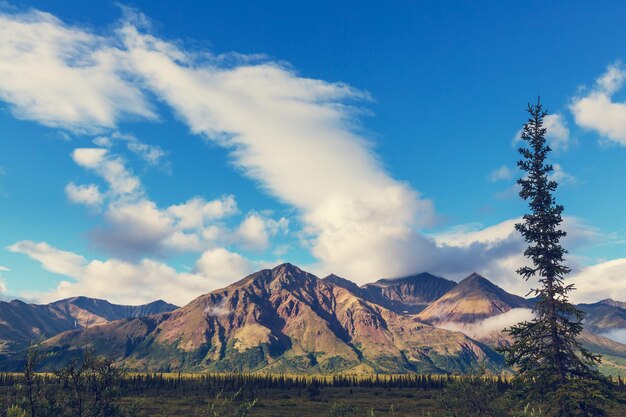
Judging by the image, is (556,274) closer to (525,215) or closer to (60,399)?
(525,215)

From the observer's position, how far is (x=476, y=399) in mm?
47938

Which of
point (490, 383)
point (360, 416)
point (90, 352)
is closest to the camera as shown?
point (90, 352)

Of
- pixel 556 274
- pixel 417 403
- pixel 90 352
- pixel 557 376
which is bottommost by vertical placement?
pixel 417 403

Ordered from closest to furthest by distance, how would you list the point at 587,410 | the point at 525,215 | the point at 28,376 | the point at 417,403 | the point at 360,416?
the point at 28,376, the point at 587,410, the point at 525,215, the point at 360,416, the point at 417,403

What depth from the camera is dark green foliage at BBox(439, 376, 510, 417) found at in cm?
4772

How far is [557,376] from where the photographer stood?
3462 centimetres

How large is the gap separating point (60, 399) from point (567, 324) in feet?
140

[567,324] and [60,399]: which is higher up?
[567,324]

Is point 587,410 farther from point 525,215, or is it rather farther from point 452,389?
point 452,389

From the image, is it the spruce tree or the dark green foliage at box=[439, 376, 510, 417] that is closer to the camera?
the spruce tree

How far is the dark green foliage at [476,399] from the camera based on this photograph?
157 ft

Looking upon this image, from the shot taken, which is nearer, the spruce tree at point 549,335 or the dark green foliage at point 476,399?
the spruce tree at point 549,335

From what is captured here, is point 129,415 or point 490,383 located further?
point 490,383

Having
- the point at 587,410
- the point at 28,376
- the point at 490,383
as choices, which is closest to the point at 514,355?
the point at 587,410
